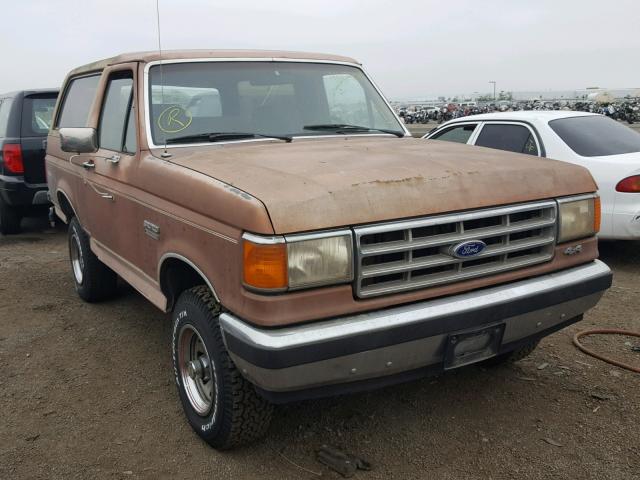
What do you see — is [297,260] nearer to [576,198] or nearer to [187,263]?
[187,263]

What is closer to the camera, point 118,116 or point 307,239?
point 307,239

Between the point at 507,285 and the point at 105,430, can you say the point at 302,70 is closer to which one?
the point at 507,285

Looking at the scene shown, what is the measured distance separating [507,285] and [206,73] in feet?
7.34

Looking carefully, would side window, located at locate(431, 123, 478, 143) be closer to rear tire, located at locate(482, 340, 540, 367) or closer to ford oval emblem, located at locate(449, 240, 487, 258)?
rear tire, located at locate(482, 340, 540, 367)

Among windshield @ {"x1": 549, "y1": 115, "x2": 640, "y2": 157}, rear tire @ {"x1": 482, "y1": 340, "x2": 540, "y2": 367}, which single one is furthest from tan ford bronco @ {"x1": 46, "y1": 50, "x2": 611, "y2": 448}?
→ windshield @ {"x1": 549, "y1": 115, "x2": 640, "y2": 157}

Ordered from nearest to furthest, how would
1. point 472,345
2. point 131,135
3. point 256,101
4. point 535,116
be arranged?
point 472,345 < point 131,135 < point 256,101 < point 535,116

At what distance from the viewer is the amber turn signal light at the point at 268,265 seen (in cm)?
229

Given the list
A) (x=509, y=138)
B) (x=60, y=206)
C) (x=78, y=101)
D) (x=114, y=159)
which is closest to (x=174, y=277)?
(x=114, y=159)

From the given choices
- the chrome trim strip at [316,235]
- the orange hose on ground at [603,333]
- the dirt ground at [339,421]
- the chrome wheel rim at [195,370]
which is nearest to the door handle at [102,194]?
the dirt ground at [339,421]

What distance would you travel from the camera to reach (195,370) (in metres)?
3.09

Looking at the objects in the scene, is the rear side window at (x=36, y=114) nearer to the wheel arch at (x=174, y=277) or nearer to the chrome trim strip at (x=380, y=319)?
the wheel arch at (x=174, y=277)

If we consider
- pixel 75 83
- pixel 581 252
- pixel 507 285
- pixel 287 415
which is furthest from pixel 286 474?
pixel 75 83

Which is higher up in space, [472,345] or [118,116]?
[118,116]

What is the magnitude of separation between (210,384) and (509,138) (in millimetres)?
4653
